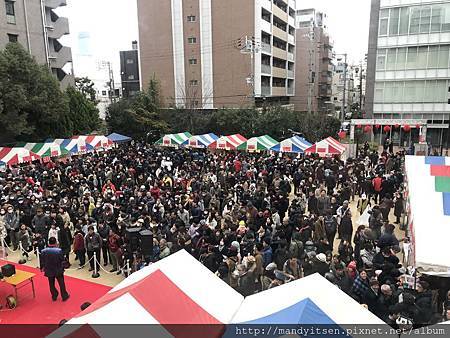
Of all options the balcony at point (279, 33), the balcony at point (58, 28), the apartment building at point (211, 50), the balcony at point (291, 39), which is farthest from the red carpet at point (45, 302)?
the balcony at point (291, 39)

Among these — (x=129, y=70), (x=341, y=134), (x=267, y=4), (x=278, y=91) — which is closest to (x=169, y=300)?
(x=341, y=134)

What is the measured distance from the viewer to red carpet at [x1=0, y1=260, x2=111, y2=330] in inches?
279

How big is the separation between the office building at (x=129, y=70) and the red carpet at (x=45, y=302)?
5230cm

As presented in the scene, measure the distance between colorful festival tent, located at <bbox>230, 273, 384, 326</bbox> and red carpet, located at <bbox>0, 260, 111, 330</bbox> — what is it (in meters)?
4.41

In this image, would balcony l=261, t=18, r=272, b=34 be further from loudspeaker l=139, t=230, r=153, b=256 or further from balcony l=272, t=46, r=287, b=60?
loudspeaker l=139, t=230, r=153, b=256

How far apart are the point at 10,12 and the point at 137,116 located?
437 inches

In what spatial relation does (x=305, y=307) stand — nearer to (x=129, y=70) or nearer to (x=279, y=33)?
(x=279, y=33)

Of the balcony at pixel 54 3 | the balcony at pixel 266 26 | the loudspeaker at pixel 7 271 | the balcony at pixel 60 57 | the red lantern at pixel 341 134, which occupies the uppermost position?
the balcony at pixel 54 3

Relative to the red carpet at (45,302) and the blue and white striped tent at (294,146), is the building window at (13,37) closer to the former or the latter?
the blue and white striped tent at (294,146)

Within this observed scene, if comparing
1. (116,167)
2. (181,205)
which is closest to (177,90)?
(116,167)

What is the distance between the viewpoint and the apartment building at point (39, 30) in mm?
25672

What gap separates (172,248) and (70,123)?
71.4ft

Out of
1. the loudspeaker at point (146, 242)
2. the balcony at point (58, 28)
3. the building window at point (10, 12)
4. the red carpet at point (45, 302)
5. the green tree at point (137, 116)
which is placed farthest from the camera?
the balcony at point (58, 28)

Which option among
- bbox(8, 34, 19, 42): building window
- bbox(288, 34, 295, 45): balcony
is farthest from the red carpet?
bbox(288, 34, 295, 45): balcony
